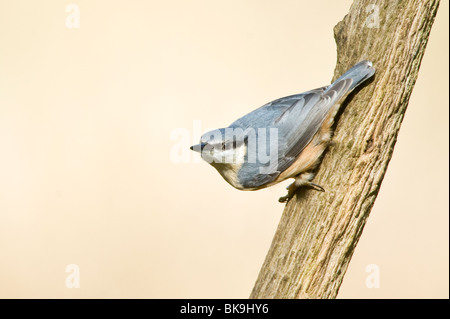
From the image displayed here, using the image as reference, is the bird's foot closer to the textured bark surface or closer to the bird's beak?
the textured bark surface

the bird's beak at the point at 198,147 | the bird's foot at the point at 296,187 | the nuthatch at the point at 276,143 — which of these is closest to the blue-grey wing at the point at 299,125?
the nuthatch at the point at 276,143

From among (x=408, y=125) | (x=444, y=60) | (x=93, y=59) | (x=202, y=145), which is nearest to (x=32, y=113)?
(x=93, y=59)

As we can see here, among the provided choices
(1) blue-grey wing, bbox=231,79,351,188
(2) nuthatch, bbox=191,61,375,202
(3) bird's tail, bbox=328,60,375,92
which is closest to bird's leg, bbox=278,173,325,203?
(2) nuthatch, bbox=191,61,375,202

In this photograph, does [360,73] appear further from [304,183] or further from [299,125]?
[304,183]

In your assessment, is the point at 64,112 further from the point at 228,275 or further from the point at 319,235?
the point at 319,235

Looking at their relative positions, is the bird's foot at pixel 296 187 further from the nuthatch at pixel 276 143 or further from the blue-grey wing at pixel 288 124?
the blue-grey wing at pixel 288 124

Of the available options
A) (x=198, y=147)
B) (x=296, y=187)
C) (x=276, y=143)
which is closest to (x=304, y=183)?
(x=296, y=187)
